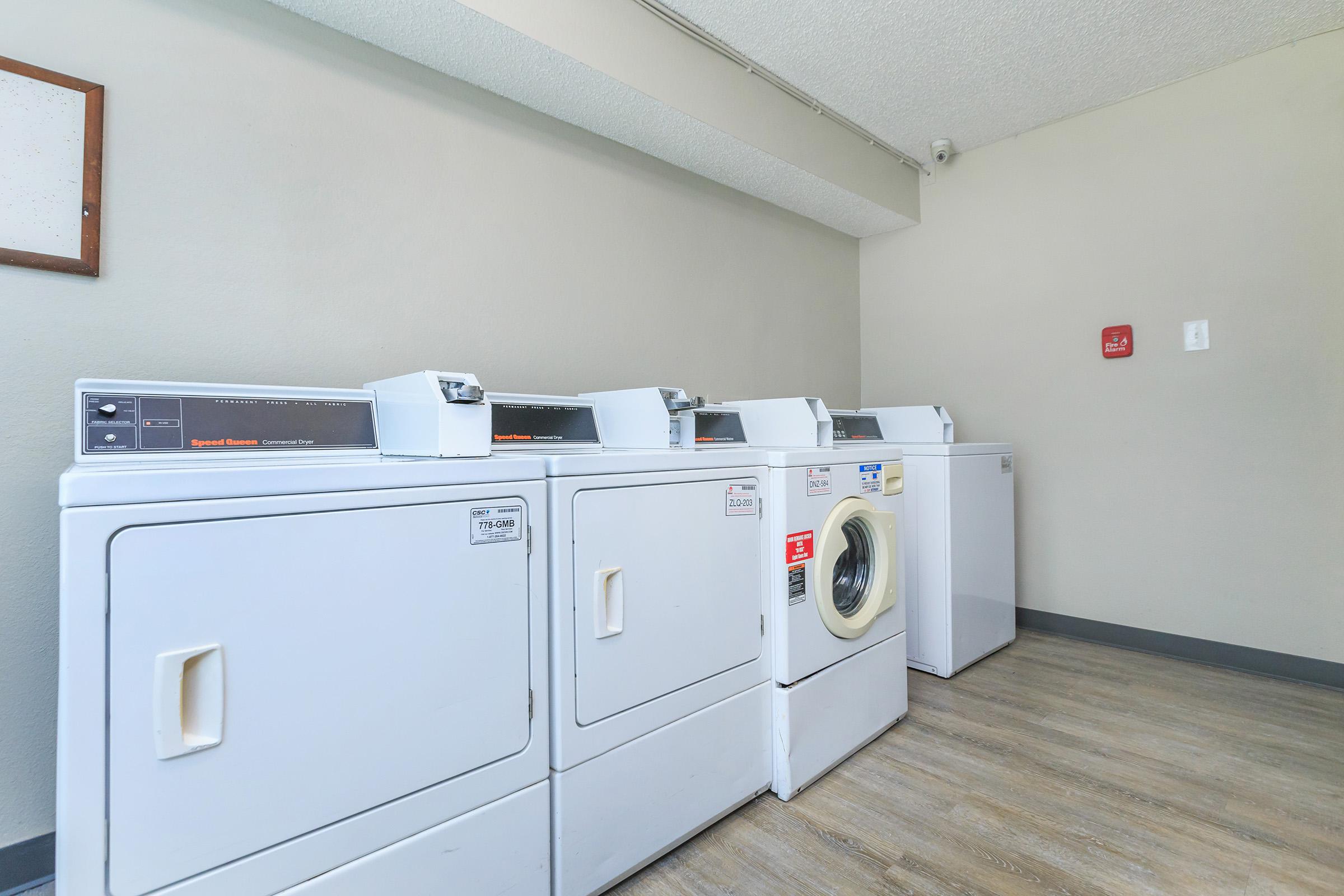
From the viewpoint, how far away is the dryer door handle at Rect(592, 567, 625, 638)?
140cm

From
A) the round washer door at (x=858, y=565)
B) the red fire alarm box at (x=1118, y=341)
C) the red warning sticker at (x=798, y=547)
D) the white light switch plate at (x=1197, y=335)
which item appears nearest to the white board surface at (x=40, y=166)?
the red warning sticker at (x=798, y=547)

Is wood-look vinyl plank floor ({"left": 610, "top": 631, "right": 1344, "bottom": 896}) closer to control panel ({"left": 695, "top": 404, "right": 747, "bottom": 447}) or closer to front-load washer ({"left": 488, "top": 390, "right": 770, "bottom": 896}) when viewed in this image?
front-load washer ({"left": 488, "top": 390, "right": 770, "bottom": 896})

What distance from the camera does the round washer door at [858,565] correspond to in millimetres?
1951

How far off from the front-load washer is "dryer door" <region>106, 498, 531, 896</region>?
0.44 ft

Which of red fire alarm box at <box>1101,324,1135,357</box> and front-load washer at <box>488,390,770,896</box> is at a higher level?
red fire alarm box at <box>1101,324,1135,357</box>

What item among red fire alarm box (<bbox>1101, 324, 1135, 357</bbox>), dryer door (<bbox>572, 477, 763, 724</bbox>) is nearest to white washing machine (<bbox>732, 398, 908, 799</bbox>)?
dryer door (<bbox>572, 477, 763, 724</bbox>)

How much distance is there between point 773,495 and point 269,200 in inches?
66.1

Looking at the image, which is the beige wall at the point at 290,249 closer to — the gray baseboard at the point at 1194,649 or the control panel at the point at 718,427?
the control panel at the point at 718,427

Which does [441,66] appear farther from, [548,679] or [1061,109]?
[1061,109]

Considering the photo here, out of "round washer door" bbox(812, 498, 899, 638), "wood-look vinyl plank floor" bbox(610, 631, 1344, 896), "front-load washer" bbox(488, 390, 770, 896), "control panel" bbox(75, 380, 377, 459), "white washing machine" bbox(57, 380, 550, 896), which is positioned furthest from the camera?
"round washer door" bbox(812, 498, 899, 638)

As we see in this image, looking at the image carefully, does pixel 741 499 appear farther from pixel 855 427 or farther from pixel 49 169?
pixel 49 169

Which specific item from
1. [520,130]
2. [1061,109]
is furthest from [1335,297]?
[520,130]

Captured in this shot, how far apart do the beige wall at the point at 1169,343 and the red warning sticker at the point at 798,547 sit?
6.92ft

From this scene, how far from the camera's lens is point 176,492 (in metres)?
0.93
